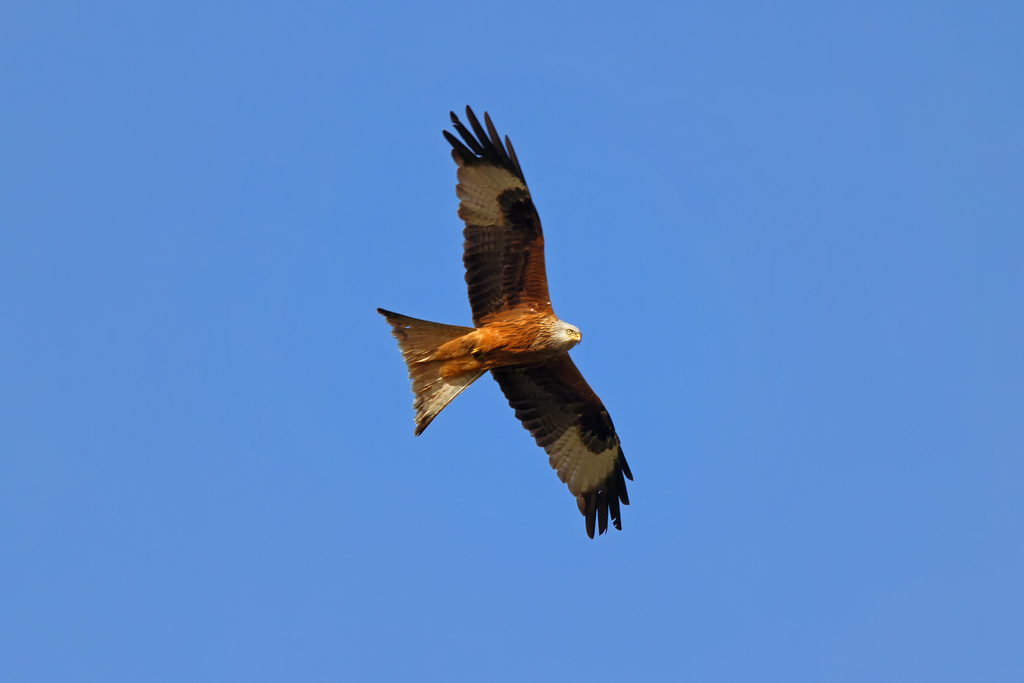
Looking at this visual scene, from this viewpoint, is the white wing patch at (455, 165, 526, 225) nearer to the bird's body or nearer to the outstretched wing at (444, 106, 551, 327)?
the outstretched wing at (444, 106, 551, 327)

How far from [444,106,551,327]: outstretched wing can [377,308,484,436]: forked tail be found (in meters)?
0.55

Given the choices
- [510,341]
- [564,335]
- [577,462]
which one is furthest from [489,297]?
[577,462]

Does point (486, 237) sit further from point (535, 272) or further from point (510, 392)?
point (510, 392)

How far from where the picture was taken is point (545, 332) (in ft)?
36.6

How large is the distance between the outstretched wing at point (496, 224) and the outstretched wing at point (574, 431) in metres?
1.05

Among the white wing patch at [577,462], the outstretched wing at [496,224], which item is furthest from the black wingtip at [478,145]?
the white wing patch at [577,462]

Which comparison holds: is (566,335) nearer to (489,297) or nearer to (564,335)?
(564,335)

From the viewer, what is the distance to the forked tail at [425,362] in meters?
11.3

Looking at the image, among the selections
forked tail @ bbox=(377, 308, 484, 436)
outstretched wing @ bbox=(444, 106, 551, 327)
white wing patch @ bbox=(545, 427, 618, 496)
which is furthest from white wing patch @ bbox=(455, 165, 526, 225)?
white wing patch @ bbox=(545, 427, 618, 496)

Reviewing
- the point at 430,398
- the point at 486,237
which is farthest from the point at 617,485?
the point at 486,237

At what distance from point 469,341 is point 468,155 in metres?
1.84

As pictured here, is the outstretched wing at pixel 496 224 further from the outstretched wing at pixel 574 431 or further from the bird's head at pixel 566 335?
the outstretched wing at pixel 574 431

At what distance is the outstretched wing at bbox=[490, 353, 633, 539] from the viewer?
39.4 feet

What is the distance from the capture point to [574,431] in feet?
40.5
